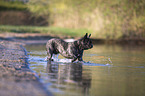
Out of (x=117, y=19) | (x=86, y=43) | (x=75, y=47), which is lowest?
(x=75, y=47)

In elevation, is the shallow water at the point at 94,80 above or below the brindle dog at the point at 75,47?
below

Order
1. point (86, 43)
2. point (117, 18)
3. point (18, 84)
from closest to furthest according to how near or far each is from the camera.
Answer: point (18, 84) < point (86, 43) < point (117, 18)

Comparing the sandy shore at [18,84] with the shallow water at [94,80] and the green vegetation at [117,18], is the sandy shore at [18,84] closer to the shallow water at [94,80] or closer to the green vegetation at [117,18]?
the shallow water at [94,80]

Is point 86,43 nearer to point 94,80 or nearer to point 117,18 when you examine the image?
point 94,80

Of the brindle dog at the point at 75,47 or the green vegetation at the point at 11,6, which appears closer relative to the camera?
the brindle dog at the point at 75,47

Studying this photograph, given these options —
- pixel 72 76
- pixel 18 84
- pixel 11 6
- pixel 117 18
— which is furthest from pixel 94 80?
pixel 11 6

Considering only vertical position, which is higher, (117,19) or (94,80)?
(117,19)

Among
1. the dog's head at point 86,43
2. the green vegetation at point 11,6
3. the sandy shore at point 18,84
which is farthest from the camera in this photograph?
the green vegetation at point 11,6

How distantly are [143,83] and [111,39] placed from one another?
81.6ft

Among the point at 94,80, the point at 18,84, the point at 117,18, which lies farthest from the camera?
the point at 117,18

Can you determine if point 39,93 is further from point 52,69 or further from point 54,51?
point 54,51

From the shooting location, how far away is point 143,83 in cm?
900

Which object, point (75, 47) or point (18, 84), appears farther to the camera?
point (75, 47)

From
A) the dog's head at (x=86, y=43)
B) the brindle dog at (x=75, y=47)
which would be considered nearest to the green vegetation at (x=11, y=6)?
the brindle dog at (x=75, y=47)
